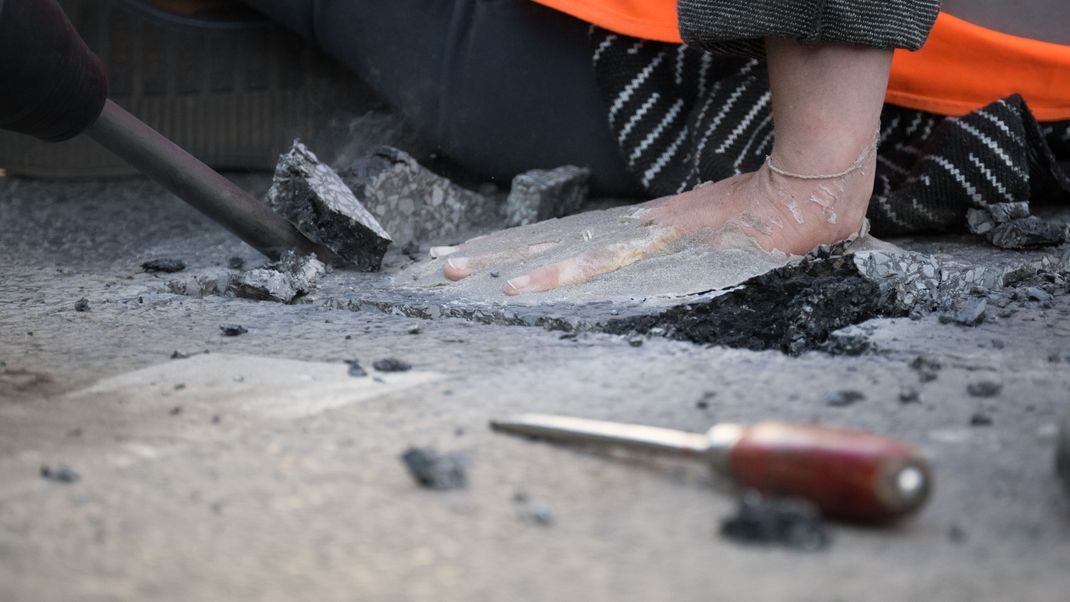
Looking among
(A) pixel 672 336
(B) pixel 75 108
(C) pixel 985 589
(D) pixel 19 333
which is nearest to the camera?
(C) pixel 985 589

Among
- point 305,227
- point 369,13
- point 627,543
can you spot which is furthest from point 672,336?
point 369,13

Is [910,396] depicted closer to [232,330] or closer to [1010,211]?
[232,330]

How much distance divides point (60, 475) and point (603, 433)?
47cm

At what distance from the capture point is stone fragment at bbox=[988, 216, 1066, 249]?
188 cm

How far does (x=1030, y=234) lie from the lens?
1875 mm

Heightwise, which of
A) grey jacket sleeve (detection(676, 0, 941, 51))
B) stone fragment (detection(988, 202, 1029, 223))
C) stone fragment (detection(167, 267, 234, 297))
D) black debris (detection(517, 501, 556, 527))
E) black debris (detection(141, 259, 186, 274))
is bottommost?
black debris (detection(141, 259, 186, 274))

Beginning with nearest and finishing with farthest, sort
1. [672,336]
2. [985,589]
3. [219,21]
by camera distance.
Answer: [985,589]
[672,336]
[219,21]

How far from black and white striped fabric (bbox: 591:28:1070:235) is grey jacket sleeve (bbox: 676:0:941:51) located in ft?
1.16

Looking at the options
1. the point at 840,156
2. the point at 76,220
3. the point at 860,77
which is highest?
the point at 860,77

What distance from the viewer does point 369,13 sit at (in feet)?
7.83

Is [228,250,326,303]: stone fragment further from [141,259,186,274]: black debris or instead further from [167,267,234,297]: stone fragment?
[141,259,186,274]: black debris

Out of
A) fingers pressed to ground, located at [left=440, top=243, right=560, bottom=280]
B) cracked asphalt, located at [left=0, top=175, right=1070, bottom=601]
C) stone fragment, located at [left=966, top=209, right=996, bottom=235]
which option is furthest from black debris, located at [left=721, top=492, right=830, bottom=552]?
stone fragment, located at [left=966, top=209, right=996, bottom=235]

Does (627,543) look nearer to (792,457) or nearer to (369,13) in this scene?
(792,457)

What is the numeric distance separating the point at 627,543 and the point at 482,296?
0.92m
